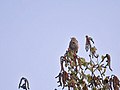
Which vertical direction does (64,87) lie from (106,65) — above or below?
below

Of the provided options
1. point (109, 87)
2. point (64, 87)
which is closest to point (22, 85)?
point (64, 87)

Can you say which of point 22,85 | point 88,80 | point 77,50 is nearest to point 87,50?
point 77,50

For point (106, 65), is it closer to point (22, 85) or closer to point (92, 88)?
point (92, 88)

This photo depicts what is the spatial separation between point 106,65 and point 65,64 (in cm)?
86

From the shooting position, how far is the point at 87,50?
6.29 m

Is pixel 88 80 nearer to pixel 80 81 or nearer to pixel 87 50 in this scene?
pixel 80 81

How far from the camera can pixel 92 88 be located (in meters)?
6.10

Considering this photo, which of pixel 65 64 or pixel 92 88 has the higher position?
pixel 65 64

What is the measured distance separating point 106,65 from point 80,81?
63 centimetres

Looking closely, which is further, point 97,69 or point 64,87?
point 97,69

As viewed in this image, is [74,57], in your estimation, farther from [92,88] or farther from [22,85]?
[22,85]

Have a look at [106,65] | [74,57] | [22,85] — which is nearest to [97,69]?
[106,65]

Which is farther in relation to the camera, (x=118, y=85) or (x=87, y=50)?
(x=87, y=50)

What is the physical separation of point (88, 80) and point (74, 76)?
0.31m
